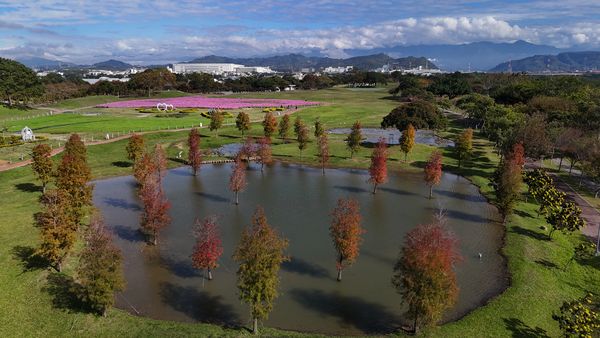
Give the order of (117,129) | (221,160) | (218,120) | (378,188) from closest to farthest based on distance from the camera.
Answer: (378,188) < (221,160) < (218,120) < (117,129)

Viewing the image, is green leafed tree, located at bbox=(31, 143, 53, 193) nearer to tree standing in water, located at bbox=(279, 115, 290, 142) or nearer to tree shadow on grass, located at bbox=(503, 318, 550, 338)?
tree standing in water, located at bbox=(279, 115, 290, 142)

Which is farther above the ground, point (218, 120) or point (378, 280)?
point (218, 120)

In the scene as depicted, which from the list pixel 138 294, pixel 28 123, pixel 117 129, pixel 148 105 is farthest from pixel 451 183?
pixel 148 105

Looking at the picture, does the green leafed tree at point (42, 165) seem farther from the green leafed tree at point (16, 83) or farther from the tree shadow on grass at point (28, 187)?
the green leafed tree at point (16, 83)

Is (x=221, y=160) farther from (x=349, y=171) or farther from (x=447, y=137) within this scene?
(x=447, y=137)

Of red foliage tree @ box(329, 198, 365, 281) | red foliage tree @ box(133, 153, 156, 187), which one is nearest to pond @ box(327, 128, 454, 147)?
red foliage tree @ box(133, 153, 156, 187)

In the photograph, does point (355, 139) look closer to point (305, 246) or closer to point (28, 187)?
point (305, 246)

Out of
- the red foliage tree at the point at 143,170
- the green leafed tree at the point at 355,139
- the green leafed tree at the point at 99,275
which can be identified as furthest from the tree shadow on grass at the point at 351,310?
the green leafed tree at the point at 355,139
